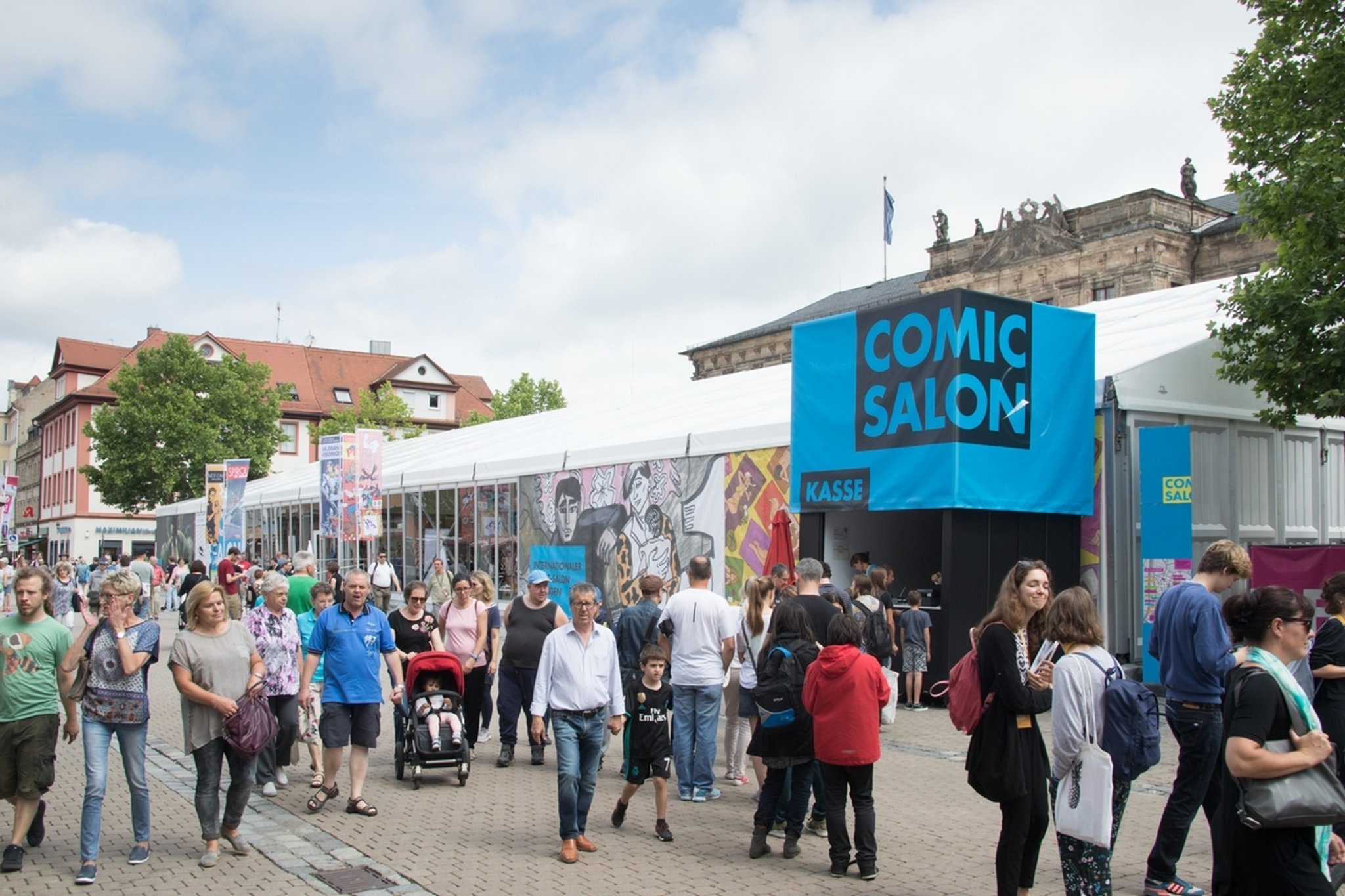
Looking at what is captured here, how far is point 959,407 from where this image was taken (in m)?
12.8

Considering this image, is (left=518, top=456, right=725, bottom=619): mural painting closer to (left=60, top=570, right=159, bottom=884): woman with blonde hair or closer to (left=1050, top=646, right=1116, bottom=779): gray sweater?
(left=60, top=570, right=159, bottom=884): woman with blonde hair

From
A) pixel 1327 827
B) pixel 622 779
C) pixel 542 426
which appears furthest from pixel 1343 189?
pixel 542 426

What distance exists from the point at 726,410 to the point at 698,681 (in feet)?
39.4

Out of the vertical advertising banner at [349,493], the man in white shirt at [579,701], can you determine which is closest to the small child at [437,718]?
the man in white shirt at [579,701]

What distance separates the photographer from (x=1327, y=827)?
158 inches

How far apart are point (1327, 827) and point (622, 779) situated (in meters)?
6.29

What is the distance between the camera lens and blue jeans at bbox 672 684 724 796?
28.6 feet

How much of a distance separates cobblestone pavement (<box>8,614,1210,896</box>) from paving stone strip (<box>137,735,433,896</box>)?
0.02m

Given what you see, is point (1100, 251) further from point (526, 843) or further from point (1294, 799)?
point (1294, 799)

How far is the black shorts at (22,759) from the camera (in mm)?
6809

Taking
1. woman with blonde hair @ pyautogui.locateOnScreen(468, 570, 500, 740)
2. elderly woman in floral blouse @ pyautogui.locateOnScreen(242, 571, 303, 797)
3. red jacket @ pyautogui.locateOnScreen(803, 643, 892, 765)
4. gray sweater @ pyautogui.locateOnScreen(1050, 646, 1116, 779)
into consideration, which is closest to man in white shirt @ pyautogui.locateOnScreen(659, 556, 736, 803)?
red jacket @ pyautogui.locateOnScreen(803, 643, 892, 765)

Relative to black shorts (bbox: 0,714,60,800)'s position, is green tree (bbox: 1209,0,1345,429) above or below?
above

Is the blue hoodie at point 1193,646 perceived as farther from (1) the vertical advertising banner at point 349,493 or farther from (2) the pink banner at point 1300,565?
(1) the vertical advertising banner at point 349,493

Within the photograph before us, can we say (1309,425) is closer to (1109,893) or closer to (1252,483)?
(1252,483)
